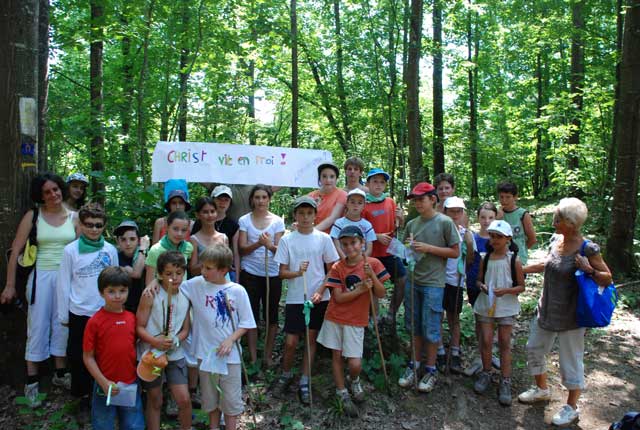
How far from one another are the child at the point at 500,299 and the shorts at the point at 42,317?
14.0ft

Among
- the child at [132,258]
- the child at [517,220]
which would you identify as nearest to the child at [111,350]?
the child at [132,258]

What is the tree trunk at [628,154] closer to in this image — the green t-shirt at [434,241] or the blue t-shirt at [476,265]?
the blue t-shirt at [476,265]

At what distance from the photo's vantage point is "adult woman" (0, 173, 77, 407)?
13.3 feet

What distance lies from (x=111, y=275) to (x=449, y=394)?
11.9 feet

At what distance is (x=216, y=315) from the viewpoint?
140 inches

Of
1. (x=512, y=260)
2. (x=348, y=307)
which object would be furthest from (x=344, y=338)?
(x=512, y=260)

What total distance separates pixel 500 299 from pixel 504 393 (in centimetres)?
98

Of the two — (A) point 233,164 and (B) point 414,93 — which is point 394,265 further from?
(B) point 414,93

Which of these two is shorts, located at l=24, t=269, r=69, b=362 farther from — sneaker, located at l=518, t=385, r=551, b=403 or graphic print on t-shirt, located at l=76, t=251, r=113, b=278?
sneaker, located at l=518, t=385, r=551, b=403

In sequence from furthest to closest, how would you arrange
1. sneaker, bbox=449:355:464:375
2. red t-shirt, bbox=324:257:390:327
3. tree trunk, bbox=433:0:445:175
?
tree trunk, bbox=433:0:445:175
sneaker, bbox=449:355:464:375
red t-shirt, bbox=324:257:390:327

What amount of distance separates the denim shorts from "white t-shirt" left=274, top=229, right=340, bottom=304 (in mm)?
→ 1003

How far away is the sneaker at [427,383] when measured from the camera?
15.3 feet

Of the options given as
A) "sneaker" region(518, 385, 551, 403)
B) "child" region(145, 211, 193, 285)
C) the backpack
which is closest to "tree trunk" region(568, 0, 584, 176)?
the backpack

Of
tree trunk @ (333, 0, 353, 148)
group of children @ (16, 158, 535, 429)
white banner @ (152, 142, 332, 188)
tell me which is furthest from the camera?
tree trunk @ (333, 0, 353, 148)
